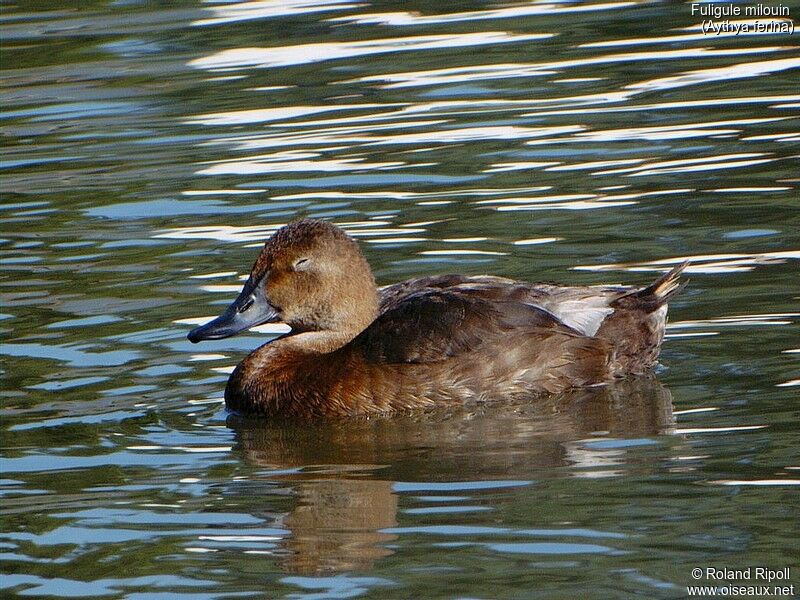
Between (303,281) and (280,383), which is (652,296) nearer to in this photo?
(303,281)

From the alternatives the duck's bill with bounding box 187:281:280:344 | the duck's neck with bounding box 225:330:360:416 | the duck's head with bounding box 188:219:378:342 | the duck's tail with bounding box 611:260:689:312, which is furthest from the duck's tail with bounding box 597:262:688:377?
the duck's bill with bounding box 187:281:280:344

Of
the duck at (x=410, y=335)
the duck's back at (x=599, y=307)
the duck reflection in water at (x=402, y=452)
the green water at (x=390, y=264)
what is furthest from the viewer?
the duck's back at (x=599, y=307)

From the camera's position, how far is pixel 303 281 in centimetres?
841

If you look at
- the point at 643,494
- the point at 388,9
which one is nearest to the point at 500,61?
the point at 388,9

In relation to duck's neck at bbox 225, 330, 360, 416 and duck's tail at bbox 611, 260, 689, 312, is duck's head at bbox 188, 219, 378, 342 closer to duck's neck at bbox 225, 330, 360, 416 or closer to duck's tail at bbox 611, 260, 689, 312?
duck's neck at bbox 225, 330, 360, 416

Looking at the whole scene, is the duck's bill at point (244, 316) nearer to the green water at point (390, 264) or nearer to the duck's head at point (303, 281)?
the duck's head at point (303, 281)

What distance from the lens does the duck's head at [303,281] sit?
8.38 metres

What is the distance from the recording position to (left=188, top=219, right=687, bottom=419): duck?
8.11 metres

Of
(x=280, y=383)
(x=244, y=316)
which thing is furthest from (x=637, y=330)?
(x=244, y=316)

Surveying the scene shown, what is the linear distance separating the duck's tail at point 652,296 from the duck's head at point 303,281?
1.21 meters

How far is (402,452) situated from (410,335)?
35.0 inches

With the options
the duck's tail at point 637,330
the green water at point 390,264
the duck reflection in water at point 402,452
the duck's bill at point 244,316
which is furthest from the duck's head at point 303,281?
the duck's tail at point 637,330

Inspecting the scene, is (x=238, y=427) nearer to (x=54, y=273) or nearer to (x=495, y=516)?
(x=495, y=516)

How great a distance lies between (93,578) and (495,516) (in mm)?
1417
